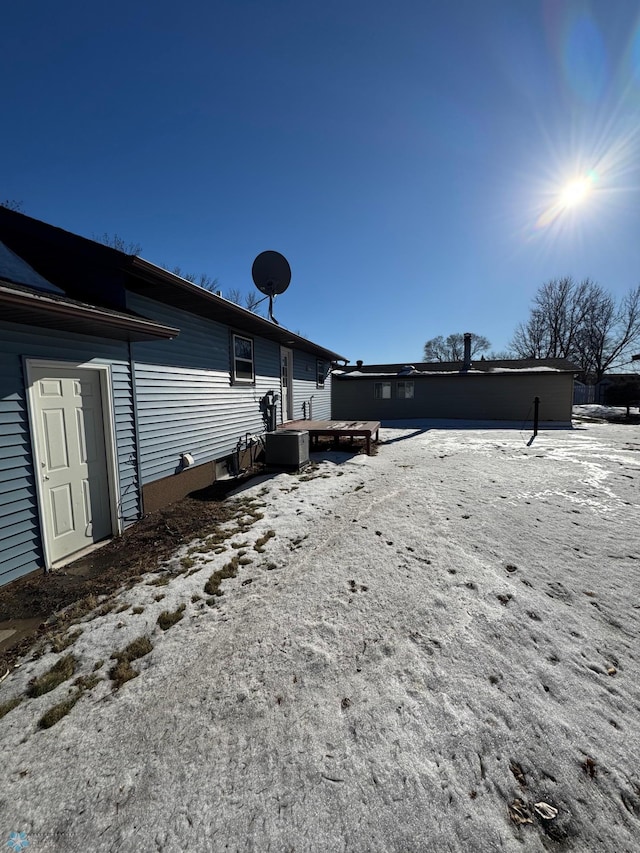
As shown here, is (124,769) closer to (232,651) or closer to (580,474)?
(232,651)

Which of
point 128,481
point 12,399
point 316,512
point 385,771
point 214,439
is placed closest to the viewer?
point 385,771

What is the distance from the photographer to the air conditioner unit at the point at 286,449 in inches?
298

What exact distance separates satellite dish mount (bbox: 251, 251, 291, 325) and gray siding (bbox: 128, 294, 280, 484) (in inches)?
118

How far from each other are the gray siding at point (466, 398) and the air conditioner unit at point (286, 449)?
1223cm

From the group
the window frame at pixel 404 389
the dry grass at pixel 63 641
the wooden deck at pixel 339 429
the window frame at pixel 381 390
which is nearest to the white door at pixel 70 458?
the dry grass at pixel 63 641

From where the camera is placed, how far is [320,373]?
13.9m

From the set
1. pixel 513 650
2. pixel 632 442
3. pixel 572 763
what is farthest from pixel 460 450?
pixel 572 763

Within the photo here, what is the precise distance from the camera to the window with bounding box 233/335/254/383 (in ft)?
24.6

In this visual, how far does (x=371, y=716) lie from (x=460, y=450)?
8675mm

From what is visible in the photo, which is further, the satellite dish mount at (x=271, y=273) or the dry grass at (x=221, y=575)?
the satellite dish mount at (x=271, y=273)

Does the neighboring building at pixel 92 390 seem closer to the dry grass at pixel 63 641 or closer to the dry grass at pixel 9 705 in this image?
the dry grass at pixel 63 641

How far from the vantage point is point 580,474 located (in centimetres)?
704

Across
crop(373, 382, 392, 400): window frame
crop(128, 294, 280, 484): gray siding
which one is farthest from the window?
crop(373, 382, 392, 400): window frame

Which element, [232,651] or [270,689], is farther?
[232,651]
